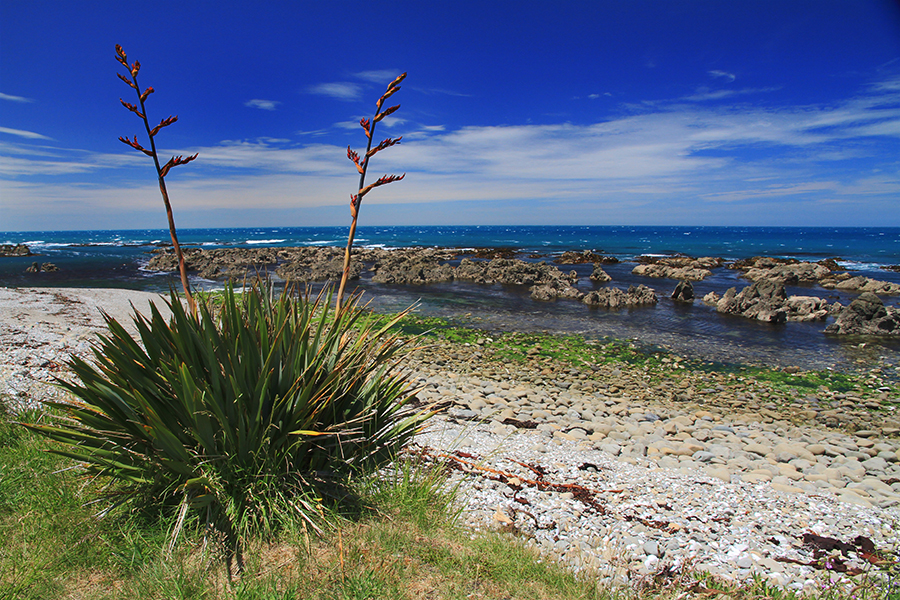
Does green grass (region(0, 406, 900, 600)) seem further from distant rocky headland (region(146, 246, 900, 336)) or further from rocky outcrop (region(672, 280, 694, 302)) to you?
rocky outcrop (region(672, 280, 694, 302))

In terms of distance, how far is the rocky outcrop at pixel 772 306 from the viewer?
18.2 metres

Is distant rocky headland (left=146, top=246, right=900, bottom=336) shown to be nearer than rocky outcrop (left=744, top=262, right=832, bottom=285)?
Yes

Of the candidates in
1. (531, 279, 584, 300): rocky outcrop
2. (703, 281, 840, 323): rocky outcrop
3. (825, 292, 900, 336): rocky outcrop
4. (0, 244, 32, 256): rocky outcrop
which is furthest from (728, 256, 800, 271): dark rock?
(0, 244, 32, 256): rocky outcrop

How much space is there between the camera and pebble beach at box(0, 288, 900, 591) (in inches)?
162

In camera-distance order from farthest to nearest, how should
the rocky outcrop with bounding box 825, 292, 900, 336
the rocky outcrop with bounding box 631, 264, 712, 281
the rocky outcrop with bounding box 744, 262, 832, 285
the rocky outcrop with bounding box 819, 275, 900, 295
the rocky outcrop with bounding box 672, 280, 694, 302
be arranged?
the rocky outcrop with bounding box 631, 264, 712, 281, the rocky outcrop with bounding box 744, 262, 832, 285, the rocky outcrop with bounding box 819, 275, 900, 295, the rocky outcrop with bounding box 672, 280, 694, 302, the rocky outcrop with bounding box 825, 292, 900, 336

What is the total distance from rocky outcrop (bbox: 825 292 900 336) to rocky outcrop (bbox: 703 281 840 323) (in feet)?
6.41

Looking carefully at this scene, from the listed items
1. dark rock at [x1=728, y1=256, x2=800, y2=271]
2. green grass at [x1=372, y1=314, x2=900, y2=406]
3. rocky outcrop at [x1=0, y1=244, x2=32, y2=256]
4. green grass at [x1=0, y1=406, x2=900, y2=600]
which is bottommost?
green grass at [x1=372, y1=314, x2=900, y2=406]

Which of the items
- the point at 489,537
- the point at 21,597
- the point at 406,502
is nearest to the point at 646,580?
the point at 489,537

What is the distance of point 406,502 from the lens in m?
3.44

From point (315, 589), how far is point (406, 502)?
0.99m

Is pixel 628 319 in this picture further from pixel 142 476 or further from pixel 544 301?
pixel 142 476

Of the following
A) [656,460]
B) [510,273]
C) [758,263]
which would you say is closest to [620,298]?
[510,273]

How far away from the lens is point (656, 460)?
669 cm

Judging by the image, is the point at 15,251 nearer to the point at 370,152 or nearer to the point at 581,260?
the point at 581,260
